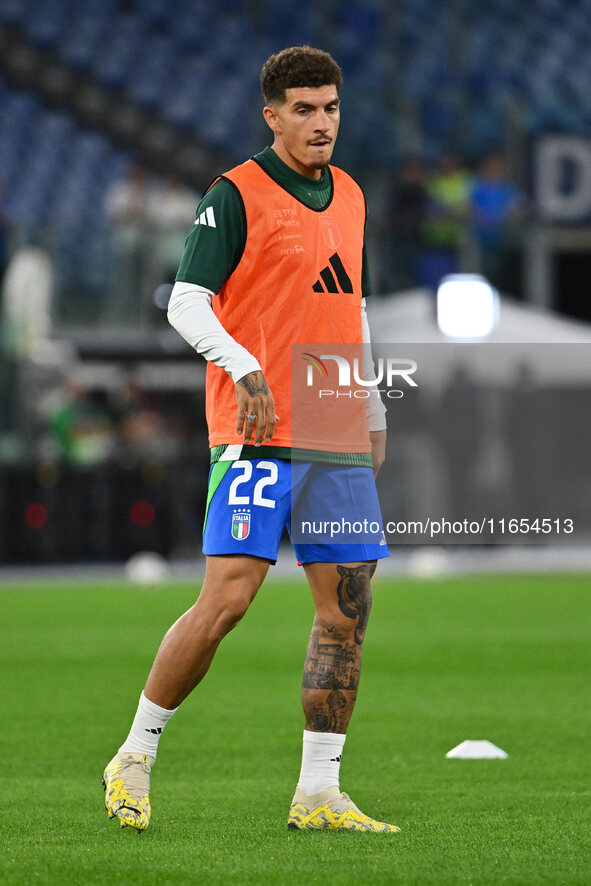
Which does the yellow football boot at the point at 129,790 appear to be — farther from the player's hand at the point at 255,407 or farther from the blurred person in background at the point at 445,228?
the blurred person in background at the point at 445,228

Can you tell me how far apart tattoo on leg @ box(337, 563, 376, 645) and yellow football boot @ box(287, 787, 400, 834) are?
0.43 m

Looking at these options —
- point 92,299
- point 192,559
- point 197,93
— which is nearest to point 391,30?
point 197,93

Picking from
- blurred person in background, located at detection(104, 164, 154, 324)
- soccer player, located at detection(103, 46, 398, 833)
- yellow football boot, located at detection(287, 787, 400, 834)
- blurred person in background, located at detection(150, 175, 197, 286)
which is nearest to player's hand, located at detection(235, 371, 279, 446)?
soccer player, located at detection(103, 46, 398, 833)

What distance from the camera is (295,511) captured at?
13.5ft

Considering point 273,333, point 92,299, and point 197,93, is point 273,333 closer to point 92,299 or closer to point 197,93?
point 92,299

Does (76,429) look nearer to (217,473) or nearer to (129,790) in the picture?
(217,473)

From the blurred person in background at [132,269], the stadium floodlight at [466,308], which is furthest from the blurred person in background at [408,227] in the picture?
the blurred person in background at [132,269]

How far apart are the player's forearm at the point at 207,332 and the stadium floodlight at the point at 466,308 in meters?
12.4

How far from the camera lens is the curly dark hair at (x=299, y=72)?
4141mm

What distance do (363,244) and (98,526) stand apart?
39.2 feet

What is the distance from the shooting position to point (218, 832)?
402cm

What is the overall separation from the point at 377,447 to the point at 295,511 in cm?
41

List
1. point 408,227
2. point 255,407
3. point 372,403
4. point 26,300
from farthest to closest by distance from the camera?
point 408,227 → point 26,300 → point 372,403 → point 255,407

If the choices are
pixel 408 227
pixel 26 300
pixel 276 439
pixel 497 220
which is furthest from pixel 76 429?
pixel 276 439
